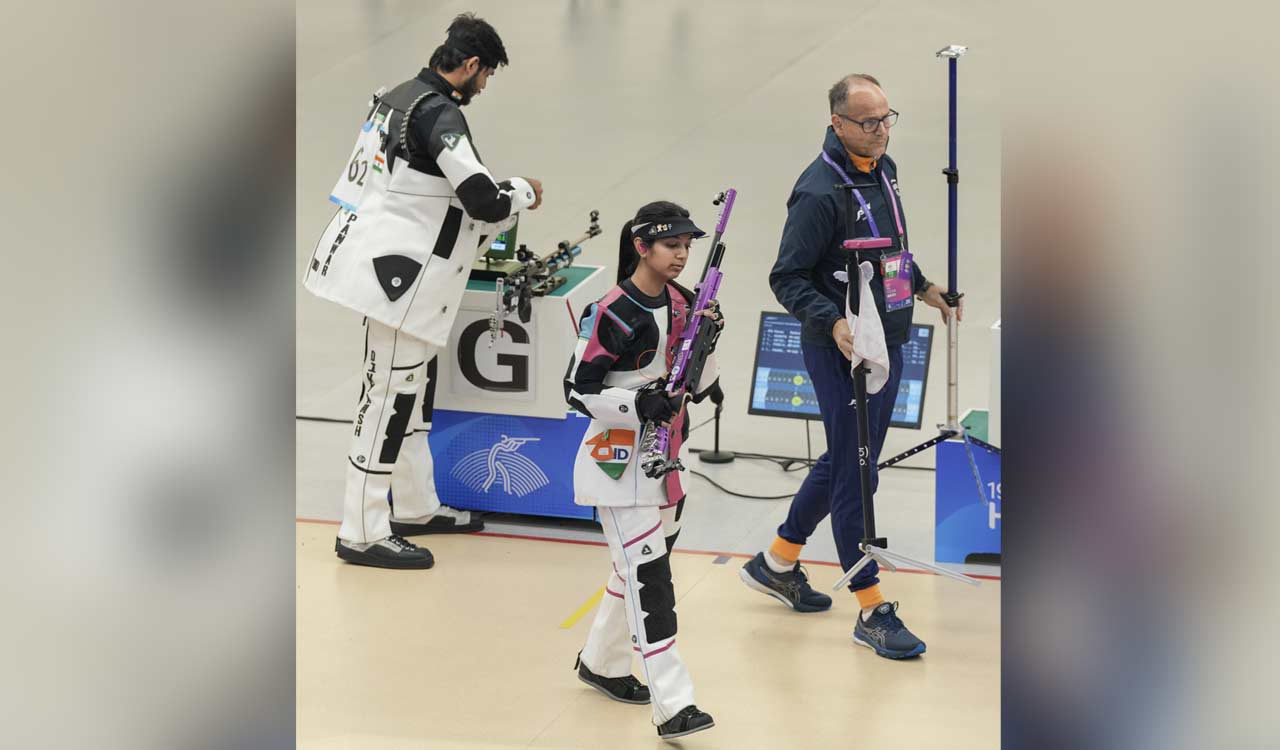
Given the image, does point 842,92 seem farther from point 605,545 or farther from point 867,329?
point 605,545

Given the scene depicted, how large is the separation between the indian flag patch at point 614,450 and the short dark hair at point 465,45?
2162mm

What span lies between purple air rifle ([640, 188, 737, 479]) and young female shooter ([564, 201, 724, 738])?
0.11ft

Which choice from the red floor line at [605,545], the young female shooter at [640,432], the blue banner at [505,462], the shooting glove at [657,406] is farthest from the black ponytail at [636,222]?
the red floor line at [605,545]

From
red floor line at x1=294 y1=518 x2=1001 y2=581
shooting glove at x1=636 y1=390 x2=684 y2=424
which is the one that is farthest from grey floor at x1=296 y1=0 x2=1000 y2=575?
shooting glove at x1=636 y1=390 x2=684 y2=424

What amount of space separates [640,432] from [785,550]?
4.85ft

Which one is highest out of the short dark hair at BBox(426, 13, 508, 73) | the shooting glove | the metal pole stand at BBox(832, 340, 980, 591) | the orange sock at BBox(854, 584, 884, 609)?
the short dark hair at BBox(426, 13, 508, 73)

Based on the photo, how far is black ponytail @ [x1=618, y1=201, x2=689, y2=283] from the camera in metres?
4.54

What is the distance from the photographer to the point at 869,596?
541cm

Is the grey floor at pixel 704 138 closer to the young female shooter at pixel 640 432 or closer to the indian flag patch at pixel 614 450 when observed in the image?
the young female shooter at pixel 640 432

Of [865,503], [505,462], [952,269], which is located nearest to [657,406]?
[865,503]

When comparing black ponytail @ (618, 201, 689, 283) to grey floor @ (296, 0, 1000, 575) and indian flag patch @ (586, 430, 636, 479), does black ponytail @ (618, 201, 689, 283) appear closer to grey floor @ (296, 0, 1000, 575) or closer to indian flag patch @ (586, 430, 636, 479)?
indian flag patch @ (586, 430, 636, 479)
